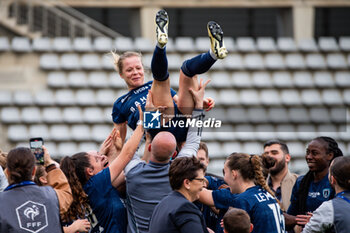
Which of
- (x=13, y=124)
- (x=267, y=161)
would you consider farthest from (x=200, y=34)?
(x=267, y=161)

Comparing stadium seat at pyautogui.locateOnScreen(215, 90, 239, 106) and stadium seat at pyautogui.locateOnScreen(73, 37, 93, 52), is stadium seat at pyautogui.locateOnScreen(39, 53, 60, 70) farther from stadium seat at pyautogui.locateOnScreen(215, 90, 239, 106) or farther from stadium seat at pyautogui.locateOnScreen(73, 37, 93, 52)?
stadium seat at pyautogui.locateOnScreen(215, 90, 239, 106)

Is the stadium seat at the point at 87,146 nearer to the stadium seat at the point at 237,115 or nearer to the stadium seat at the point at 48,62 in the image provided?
the stadium seat at the point at 48,62

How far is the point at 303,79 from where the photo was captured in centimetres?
1358

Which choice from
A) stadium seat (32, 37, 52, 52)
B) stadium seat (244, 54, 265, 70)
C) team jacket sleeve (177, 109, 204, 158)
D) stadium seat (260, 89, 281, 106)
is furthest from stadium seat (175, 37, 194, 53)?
team jacket sleeve (177, 109, 204, 158)

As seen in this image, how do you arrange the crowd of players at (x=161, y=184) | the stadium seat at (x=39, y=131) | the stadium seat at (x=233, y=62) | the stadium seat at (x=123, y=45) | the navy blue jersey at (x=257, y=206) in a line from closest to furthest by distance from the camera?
the crowd of players at (x=161, y=184) < the navy blue jersey at (x=257, y=206) < the stadium seat at (x=39, y=131) < the stadium seat at (x=123, y=45) < the stadium seat at (x=233, y=62)

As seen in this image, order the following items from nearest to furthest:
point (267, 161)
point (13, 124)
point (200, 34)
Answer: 1. point (267, 161)
2. point (13, 124)
3. point (200, 34)

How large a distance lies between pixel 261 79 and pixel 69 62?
4499 mm

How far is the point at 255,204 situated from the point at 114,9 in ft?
43.2

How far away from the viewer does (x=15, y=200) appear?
133 inches

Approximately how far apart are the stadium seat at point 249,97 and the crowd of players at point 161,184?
8204 millimetres

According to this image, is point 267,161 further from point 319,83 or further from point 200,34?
point 200,34

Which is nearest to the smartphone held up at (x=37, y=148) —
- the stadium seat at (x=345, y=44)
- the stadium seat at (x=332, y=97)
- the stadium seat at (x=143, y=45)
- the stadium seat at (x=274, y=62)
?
the stadium seat at (x=143, y=45)

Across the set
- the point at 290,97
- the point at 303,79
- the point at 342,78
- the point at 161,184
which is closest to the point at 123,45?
the point at 290,97

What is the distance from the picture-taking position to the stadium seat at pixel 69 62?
13055 millimetres
